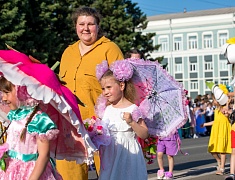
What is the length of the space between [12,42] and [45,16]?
5593 mm

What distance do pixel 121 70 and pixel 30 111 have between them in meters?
1.57

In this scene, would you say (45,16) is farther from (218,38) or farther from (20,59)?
(218,38)

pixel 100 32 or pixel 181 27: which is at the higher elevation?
pixel 181 27

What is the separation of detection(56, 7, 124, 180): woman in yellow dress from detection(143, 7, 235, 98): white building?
63933 millimetres

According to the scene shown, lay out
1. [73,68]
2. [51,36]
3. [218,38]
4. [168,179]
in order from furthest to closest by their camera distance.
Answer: [218,38]
[51,36]
[168,179]
[73,68]

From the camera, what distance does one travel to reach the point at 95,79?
6.87 m

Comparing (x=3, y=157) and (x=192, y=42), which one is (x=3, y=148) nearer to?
(x=3, y=157)

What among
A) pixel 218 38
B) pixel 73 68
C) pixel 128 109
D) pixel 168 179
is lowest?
pixel 168 179

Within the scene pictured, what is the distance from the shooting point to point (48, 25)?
3725cm

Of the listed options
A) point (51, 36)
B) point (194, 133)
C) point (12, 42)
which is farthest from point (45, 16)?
point (194, 133)

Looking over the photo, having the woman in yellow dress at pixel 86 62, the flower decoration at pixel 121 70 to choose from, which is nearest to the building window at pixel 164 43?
the woman in yellow dress at pixel 86 62

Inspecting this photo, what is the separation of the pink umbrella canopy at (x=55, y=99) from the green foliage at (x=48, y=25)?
72.9 feet

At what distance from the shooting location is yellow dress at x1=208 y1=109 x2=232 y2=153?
13.2 m

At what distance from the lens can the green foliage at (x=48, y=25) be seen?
31.3 metres
